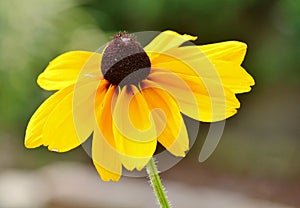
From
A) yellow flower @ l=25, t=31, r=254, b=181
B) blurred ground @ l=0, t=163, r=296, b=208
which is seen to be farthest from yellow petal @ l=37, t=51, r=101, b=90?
blurred ground @ l=0, t=163, r=296, b=208

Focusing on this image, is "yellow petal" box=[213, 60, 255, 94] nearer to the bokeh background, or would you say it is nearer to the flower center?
the flower center

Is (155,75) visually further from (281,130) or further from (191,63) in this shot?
(281,130)

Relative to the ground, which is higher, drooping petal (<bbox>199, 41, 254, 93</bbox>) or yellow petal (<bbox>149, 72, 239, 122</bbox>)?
drooping petal (<bbox>199, 41, 254, 93</bbox>)

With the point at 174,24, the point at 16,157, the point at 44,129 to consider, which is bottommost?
the point at 16,157

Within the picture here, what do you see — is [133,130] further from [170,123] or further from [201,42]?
[201,42]

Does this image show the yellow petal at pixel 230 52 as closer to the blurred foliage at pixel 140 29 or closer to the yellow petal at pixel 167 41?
the yellow petal at pixel 167 41

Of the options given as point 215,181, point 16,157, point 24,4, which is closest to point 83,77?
point 24,4

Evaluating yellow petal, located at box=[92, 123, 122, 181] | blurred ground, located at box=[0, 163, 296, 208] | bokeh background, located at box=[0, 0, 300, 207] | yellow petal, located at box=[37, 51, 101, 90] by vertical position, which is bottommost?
blurred ground, located at box=[0, 163, 296, 208]

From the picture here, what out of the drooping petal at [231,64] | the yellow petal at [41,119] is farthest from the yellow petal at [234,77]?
the yellow petal at [41,119]
